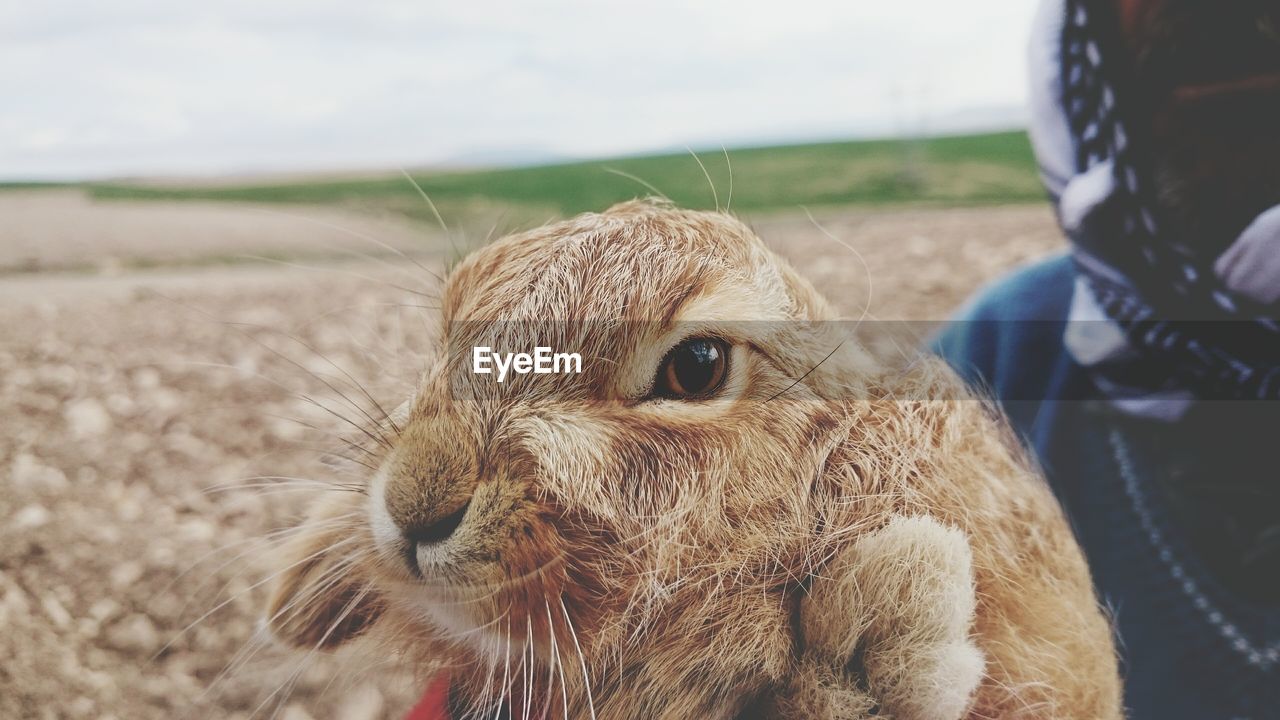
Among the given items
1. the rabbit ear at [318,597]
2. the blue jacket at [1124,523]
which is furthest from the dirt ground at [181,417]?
the blue jacket at [1124,523]

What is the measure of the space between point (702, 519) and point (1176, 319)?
0.41 metres

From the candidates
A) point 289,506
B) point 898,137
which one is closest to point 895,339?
point 898,137

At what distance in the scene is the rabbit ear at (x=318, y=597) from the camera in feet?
1.15

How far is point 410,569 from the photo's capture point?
28 cm

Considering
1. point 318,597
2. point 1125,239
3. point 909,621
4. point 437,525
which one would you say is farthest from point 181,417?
point 1125,239

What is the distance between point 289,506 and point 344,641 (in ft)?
0.76

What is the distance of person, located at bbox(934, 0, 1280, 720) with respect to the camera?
45 cm

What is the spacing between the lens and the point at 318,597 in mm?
366

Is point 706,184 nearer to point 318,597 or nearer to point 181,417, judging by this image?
point 318,597

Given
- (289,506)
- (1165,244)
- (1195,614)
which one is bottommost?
(1195,614)

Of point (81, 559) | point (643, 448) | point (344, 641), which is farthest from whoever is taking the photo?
point (81, 559)

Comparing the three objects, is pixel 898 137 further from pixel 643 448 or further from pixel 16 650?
pixel 16 650

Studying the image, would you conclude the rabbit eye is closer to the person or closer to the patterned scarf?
the person

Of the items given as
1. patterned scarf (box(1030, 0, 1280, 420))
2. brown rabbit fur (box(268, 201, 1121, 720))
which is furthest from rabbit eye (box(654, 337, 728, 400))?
patterned scarf (box(1030, 0, 1280, 420))
